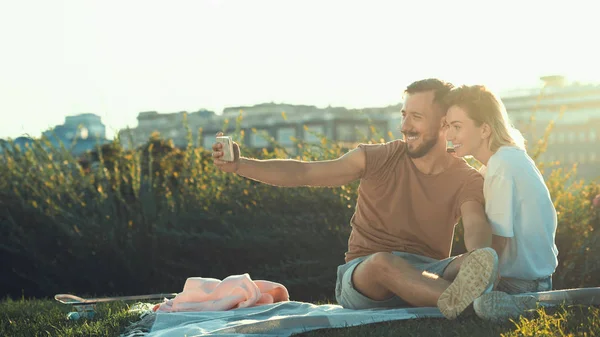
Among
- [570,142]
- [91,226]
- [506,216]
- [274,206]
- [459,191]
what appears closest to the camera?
[506,216]

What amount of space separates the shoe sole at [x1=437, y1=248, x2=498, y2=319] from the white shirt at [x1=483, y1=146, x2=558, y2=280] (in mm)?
550

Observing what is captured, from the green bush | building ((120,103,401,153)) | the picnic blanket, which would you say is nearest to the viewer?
the picnic blanket

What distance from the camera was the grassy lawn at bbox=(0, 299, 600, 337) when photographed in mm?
4035

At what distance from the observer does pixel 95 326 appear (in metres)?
5.34

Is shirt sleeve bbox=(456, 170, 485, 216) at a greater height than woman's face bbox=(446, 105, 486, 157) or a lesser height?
lesser

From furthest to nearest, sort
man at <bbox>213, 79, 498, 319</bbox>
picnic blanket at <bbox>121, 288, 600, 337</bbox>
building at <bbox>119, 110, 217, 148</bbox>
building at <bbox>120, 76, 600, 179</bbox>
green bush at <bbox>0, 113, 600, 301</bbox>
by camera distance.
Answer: building at <bbox>119, 110, 217, 148</bbox>
building at <bbox>120, 76, 600, 179</bbox>
green bush at <bbox>0, 113, 600, 301</bbox>
man at <bbox>213, 79, 498, 319</bbox>
picnic blanket at <bbox>121, 288, 600, 337</bbox>

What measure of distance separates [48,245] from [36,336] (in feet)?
15.4

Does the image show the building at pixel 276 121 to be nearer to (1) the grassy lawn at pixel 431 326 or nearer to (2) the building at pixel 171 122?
(2) the building at pixel 171 122

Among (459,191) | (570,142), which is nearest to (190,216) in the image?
(459,191)

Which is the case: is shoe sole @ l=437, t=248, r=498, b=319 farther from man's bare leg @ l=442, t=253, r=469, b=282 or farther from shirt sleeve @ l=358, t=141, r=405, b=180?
shirt sleeve @ l=358, t=141, r=405, b=180

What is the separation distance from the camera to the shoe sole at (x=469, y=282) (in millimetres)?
4191

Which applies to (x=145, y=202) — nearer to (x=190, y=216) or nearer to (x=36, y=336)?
(x=190, y=216)

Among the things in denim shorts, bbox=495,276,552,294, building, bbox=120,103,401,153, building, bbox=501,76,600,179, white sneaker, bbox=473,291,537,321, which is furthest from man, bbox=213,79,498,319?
building, bbox=120,103,401,153

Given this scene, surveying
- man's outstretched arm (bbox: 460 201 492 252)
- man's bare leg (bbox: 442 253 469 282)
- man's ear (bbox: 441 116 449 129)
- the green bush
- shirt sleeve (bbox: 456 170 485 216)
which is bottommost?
the green bush
